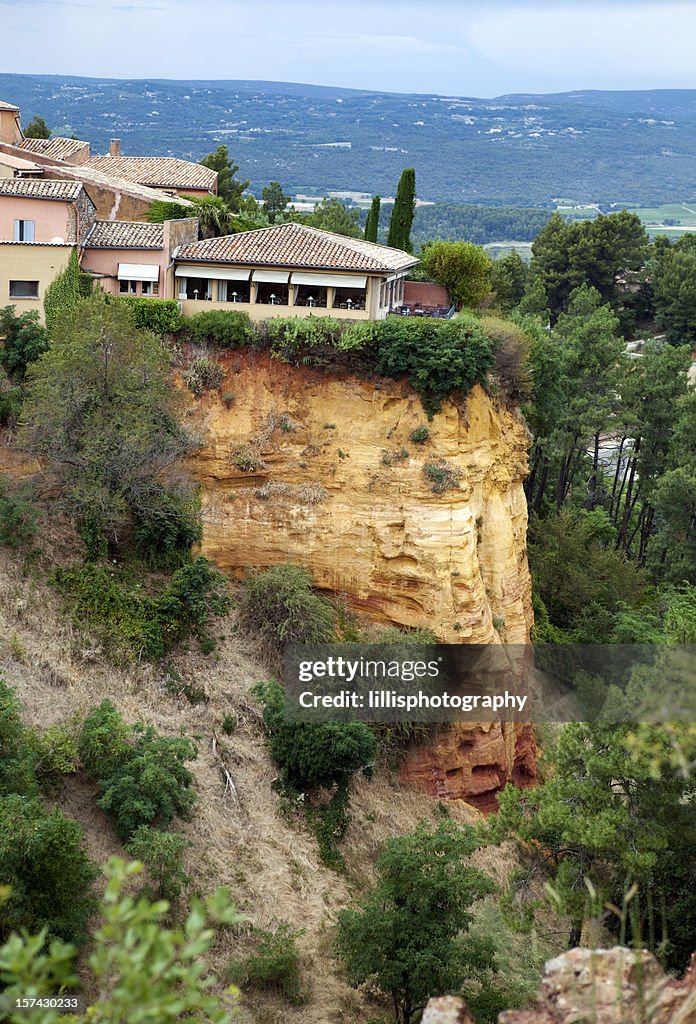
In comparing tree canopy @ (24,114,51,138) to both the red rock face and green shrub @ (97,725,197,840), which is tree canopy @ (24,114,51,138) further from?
green shrub @ (97,725,197,840)

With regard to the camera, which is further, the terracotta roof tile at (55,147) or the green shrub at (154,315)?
the terracotta roof tile at (55,147)

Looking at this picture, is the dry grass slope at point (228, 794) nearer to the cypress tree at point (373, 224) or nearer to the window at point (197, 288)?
the window at point (197, 288)

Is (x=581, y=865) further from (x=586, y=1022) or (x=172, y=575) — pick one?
(x=172, y=575)

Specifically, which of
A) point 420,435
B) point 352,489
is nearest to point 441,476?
point 420,435

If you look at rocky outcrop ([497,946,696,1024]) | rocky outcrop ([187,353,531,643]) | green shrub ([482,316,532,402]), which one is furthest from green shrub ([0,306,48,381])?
rocky outcrop ([497,946,696,1024])

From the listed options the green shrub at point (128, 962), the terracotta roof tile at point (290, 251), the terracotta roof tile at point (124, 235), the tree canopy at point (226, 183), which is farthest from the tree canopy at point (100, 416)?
the tree canopy at point (226, 183)

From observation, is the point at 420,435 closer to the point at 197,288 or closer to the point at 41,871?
the point at 197,288
